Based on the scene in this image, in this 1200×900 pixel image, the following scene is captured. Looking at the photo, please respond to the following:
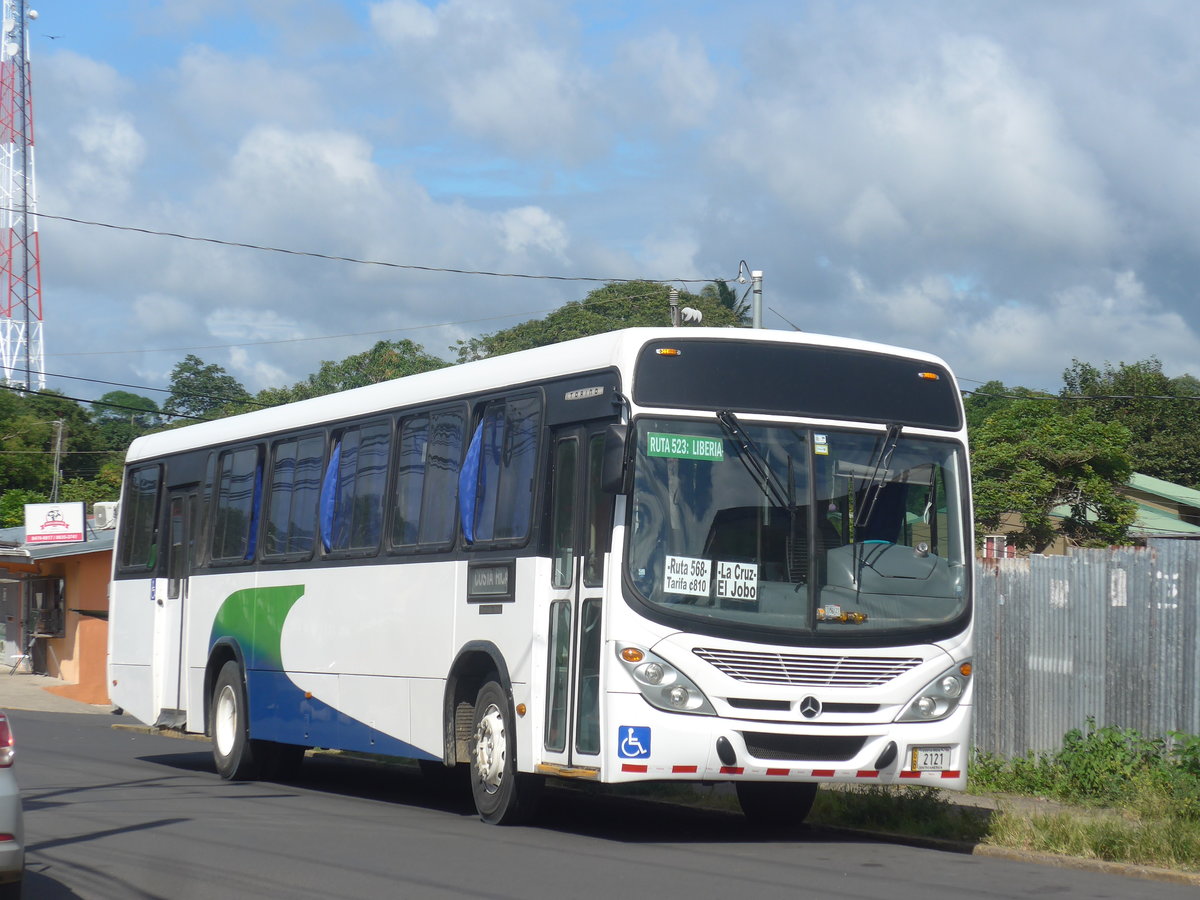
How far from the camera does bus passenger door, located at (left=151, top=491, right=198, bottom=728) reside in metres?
17.2

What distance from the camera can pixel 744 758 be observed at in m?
9.73

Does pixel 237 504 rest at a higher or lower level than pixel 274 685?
higher

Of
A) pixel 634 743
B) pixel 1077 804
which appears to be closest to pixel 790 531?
pixel 634 743

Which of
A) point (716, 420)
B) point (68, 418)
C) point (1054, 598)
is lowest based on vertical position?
point (1054, 598)

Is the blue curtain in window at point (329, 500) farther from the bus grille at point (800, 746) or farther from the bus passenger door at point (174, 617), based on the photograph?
the bus grille at point (800, 746)

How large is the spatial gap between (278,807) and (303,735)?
1.40m

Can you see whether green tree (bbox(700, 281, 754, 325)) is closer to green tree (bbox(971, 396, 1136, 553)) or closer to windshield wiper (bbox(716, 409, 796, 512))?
green tree (bbox(971, 396, 1136, 553))

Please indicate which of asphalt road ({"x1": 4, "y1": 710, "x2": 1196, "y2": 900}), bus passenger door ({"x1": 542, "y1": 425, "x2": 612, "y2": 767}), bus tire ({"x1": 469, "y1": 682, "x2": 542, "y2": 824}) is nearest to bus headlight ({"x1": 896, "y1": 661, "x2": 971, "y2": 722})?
asphalt road ({"x1": 4, "y1": 710, "x2": 1196, "y2": 900})

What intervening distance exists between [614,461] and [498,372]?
253 cm

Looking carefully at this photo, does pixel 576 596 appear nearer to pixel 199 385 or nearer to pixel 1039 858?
pixel 1039 858

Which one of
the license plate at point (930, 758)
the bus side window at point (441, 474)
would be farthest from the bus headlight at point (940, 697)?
the bus side window at point (441, 474)

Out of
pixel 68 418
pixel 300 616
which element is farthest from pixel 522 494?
pixel 68 418

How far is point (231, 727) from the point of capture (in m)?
16.0

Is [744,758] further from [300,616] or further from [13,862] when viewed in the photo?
[300,616]
